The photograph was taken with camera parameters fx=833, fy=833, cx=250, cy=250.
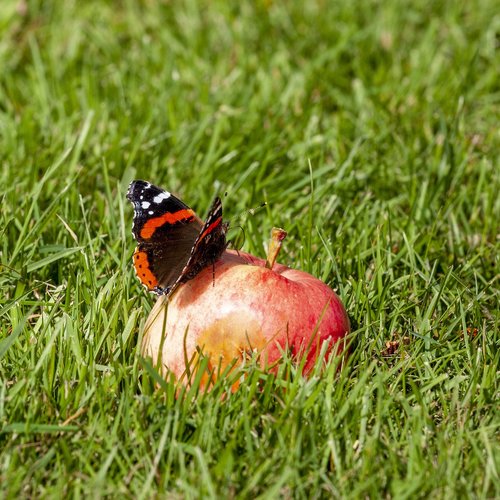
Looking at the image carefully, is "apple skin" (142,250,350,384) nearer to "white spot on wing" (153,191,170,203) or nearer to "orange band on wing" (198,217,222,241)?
"orange band on wing" (198,217,222,241)

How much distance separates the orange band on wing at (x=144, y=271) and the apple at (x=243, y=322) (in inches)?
4.8

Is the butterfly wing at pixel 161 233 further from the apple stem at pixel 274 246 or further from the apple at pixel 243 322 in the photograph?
the apple stem at pixel 274 246

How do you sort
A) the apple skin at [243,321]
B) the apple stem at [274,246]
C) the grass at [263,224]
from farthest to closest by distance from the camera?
1. the apple stem at [274,246]
2. the apple skin at [243,321]
3. the grass at [263,224]

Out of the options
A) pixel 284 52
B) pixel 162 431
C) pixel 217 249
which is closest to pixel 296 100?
pixel 284 52

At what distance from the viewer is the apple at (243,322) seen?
266 cm

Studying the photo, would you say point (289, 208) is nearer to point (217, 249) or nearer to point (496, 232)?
point (496, 232)

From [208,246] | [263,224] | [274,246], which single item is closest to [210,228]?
[208,246]

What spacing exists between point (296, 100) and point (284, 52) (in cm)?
60

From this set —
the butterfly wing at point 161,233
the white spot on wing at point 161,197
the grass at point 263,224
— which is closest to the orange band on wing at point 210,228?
the butterfly wing at point 161,233

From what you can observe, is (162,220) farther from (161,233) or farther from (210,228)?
(210,228)

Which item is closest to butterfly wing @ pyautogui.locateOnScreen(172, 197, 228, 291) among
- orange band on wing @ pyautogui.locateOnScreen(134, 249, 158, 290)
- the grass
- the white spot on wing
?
orange band on wing @ pyautogui.locateOnScreen(134, 249, 158, 290)

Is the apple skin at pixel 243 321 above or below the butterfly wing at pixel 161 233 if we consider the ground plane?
below

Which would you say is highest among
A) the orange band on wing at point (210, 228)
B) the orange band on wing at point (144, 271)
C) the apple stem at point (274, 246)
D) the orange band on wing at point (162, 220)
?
the orange band on wing at point (210, 228)

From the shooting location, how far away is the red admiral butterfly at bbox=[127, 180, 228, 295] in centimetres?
→ 287
